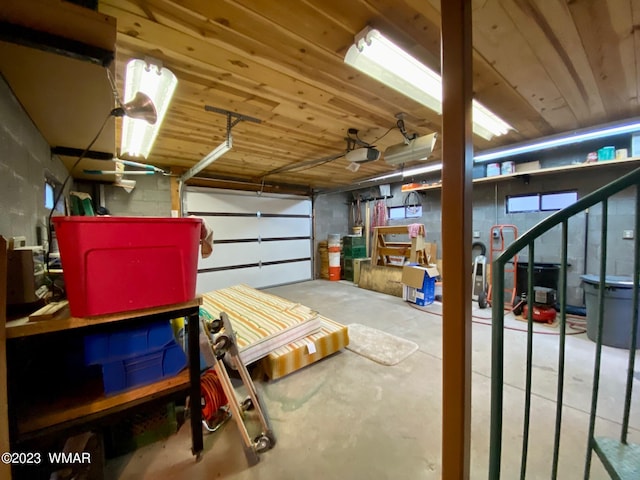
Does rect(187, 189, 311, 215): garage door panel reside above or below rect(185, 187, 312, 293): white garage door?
above

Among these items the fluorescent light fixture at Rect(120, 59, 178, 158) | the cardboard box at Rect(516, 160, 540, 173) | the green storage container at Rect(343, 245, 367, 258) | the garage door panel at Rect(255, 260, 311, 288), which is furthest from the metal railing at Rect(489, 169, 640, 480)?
the green storage container at Rect(343, 245, 367, 258)

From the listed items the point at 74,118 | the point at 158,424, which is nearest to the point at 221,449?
the point at 158,424

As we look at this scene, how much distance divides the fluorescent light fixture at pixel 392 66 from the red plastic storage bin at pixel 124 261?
131 centimetres

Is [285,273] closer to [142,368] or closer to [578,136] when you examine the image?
[142,368]

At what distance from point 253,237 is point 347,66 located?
175 inches

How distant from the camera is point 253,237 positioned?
567cm

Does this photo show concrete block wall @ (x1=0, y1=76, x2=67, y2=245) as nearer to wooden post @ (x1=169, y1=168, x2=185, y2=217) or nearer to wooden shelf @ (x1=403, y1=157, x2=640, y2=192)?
wooden post @ (x1=169, y1=168, x2=185, y2=217)

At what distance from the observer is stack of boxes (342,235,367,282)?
6570mm

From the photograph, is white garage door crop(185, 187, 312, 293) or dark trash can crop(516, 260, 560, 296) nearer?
dark trash can crop(516, 260, 560, 296)

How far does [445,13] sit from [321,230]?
19.7 ft

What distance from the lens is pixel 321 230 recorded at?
6965mm

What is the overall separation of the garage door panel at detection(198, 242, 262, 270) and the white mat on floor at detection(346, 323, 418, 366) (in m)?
3.10

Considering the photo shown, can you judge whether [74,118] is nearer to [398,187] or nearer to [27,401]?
[27,401]

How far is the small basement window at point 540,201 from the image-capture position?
3931mm
